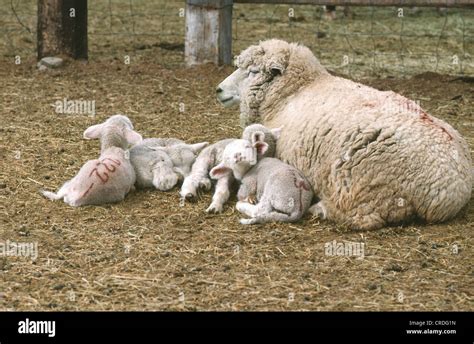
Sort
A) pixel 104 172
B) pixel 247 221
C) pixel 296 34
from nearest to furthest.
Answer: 1. pixel 247 221
2. pixel 104 172
3. pixel 296 34

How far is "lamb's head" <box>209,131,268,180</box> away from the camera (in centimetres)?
655

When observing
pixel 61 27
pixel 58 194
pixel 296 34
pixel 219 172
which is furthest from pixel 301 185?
pixel 296 34

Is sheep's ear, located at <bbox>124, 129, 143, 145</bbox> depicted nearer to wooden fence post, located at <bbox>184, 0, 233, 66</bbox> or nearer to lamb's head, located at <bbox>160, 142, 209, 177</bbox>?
lamb's head, located at <bbox>160, 142, 209, 177</bbox>

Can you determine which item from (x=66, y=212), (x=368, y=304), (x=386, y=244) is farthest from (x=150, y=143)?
(x=368, y=304)

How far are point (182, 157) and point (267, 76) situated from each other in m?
0.90

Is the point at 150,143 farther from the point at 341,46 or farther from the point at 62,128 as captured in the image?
the point at 341,46

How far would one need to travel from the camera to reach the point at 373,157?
610cm

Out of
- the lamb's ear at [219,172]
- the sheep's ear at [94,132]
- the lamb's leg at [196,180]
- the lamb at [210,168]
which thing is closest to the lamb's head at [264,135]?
the lamb at [210,168]

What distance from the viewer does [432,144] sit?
6.09 meters

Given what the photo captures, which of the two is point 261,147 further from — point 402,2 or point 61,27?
point 61,27

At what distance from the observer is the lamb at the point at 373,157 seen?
6043mm

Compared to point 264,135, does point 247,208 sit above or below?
below

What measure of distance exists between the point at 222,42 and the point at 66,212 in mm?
4325
